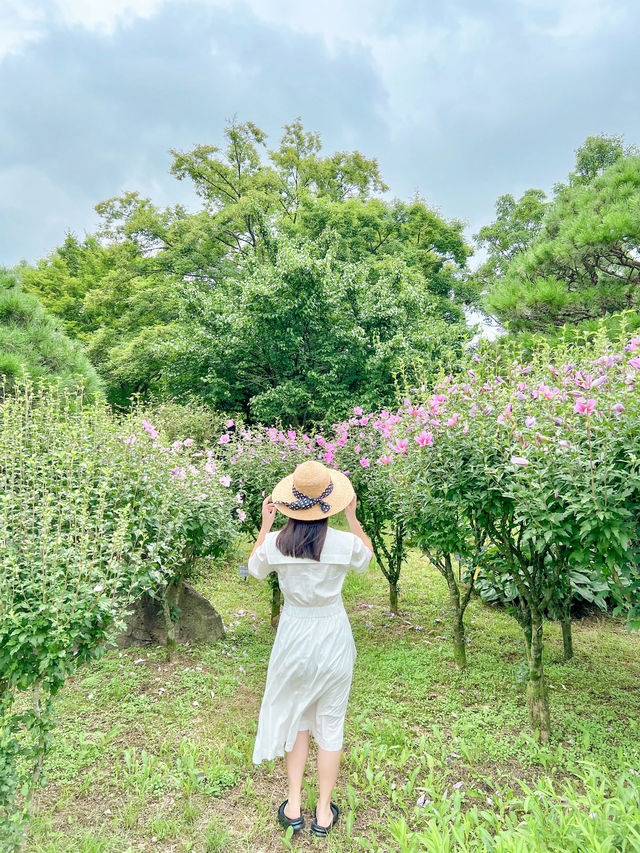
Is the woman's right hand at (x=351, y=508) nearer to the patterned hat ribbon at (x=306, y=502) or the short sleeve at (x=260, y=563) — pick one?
the patterned hat ribbon at (x=306, y=502)

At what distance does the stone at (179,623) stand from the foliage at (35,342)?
8.81 feet

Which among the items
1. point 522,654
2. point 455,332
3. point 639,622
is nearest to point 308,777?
point 639,622

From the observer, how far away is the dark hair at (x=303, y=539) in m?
2.08

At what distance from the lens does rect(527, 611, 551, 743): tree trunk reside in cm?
287

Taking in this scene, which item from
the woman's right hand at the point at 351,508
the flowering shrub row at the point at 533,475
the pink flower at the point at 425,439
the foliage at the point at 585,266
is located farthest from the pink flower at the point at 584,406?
the foliage at the point at 585,266

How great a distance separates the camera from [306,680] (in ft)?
6.96

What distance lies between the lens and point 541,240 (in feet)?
29.1

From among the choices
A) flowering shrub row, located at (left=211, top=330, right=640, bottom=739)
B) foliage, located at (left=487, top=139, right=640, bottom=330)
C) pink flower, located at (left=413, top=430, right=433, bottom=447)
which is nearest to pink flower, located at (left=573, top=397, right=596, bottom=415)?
flowering shrub row, located at (left=211, top=330, right=640, bottom=739)

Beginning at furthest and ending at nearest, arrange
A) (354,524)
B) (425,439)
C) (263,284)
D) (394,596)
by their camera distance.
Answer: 1. (263,284)
2. (394,596)
3. (425,439)
4. (354,524)

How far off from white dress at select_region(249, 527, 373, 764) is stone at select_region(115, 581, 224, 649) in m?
2.12

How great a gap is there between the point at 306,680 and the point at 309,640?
188mm

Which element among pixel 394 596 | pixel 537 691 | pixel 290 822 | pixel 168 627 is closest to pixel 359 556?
pixel 290 822

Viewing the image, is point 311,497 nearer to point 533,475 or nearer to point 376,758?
point 533,475

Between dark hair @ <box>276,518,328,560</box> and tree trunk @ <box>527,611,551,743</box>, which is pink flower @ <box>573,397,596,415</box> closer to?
dark hair @ <box>276,518,328,560</box>
